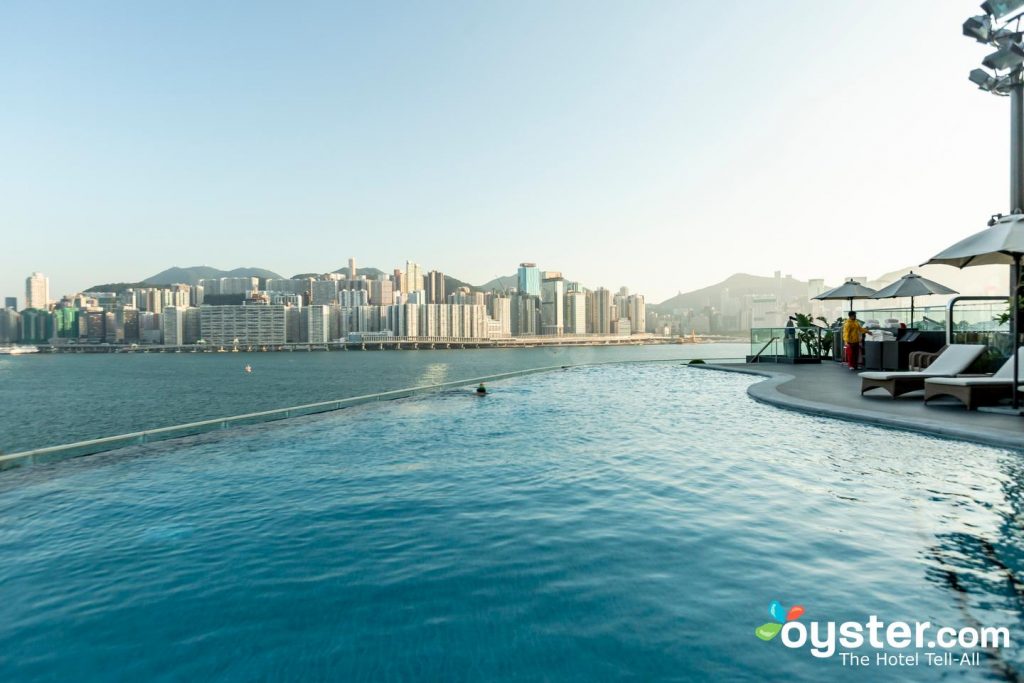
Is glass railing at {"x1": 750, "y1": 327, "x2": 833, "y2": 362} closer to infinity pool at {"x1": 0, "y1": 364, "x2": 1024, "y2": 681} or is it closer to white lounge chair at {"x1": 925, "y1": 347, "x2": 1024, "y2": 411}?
white lounge chair at {"x1": 925, "y1": 347, "x2": 1024, "y2": 411}

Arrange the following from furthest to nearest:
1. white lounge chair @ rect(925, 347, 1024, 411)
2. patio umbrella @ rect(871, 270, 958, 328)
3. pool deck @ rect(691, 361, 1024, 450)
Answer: patio umbrella @ rect(871, 270, 958, 328) → white lounge chair @ rect(925, 347, 1024, 411) → pool deck @ rect(691, 361, 1024, 450)

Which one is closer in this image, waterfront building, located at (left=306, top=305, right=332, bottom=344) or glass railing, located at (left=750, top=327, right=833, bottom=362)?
glass railing, located at (left=750, top=327, right=833, bottom=362)

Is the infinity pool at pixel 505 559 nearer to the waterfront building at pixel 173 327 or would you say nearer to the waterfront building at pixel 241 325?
the waterfront building at pixel 241 325

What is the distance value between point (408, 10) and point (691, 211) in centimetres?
1994

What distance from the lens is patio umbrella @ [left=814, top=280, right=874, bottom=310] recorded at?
1847 cm

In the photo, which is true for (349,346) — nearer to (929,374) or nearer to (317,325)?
(317,325)

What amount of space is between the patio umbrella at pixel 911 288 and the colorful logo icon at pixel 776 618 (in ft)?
56.5

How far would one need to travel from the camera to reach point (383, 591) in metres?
3.64

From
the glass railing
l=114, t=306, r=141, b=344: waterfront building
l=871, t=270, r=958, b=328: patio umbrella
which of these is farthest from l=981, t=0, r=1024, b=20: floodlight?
l=114, t=306, r=141, b=344: waterfront building

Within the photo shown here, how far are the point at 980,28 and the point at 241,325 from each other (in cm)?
18740

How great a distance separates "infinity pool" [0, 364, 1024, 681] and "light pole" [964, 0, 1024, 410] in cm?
1096

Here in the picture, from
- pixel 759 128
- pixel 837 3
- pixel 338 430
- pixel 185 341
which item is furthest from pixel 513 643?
pixel 185 341

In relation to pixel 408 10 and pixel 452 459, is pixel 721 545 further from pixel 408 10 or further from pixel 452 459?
pixel 408 10

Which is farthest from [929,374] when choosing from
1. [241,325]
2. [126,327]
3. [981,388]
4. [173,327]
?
[126,327]
